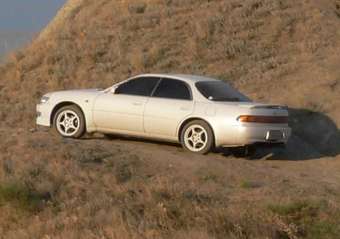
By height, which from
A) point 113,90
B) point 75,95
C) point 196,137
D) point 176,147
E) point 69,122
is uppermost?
point 113,90

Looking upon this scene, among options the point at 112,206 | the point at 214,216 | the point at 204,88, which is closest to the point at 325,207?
the point at 214,216

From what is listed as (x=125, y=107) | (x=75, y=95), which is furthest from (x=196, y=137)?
(x=75, y=95)

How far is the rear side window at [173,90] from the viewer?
14.6 meters

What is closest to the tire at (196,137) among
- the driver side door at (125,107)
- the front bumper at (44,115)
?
the driver side door at (125,107)

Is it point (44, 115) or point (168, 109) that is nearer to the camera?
point (168, 109)

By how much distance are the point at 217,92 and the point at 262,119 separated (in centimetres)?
105

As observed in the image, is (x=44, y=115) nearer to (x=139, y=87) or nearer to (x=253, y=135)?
(x=139, y=87)

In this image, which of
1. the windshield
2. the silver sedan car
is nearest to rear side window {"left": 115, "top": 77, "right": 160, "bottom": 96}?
the silver sedan car

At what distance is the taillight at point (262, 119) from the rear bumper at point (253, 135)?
0.08 meters

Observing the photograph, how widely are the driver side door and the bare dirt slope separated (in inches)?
17.1

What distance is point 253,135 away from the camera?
552 inches

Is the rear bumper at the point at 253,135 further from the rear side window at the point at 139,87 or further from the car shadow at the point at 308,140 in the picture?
the rear side window at the point at 139,87

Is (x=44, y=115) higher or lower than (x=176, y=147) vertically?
higher

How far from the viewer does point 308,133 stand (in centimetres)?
1791
